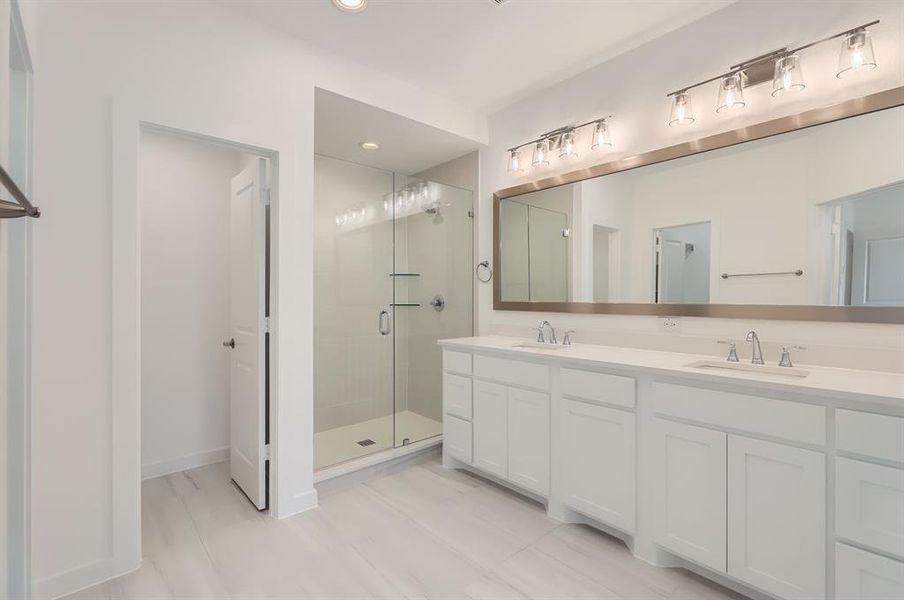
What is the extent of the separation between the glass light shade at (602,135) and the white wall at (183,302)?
2.58m

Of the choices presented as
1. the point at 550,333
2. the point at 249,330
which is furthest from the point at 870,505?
the point at 249,330

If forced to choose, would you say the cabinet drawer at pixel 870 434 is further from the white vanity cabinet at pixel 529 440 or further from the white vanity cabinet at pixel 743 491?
the white vanity cabinet at pixel 529 440

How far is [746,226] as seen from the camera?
2049 millimetres

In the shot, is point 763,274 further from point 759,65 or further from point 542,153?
point 542,153

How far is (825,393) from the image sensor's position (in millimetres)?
1389

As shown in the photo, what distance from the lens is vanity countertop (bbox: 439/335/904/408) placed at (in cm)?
137

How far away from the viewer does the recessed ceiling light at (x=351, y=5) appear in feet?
6.72

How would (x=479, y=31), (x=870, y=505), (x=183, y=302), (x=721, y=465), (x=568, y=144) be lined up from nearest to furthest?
(x=870, y=505)
(x=721, y=465)
(x=479, y=31)
(x=568, y=144)
(x=183, y=302)

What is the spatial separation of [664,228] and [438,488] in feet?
6.85

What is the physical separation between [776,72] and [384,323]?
2.68m

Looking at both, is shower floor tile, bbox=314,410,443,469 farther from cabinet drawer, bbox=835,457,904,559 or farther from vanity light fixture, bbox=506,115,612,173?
cabinet drawer, bbox=835,457,904,559

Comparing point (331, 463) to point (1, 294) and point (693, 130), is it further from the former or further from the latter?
point (693, 130)

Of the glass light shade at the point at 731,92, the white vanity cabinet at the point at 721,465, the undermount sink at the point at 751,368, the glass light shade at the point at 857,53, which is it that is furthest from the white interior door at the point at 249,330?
the glass light shade at the point at 857,53

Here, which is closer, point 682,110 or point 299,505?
point 682,110
